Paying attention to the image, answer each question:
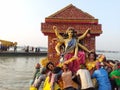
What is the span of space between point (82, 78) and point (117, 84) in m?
1.35

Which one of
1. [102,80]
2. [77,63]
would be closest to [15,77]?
[77,63]

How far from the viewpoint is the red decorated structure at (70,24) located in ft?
40.1

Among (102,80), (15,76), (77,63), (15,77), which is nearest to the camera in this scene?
(102,80)

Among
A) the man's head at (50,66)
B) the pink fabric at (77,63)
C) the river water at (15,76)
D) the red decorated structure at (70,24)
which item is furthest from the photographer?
the river water at (15,76)

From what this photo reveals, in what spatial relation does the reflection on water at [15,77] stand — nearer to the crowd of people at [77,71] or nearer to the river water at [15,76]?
the river water at [15,76]

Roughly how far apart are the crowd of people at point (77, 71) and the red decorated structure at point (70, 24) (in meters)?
1.55

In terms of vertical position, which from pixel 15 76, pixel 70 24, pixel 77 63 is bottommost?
pixel 15 76

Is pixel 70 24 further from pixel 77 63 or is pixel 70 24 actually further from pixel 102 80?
pixel 102 80

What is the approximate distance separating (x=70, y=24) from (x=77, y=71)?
375 centimetres

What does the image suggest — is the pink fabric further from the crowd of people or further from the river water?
the river water

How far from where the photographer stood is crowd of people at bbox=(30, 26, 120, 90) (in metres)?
9.05

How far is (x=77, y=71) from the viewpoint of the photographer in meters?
9.18

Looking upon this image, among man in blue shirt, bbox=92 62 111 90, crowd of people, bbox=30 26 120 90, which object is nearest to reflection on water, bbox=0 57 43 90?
crowd of people, bbox=30 26 120 90

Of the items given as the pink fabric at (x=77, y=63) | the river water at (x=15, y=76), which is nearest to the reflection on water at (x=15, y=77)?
the river water at (x=15, y=76)
